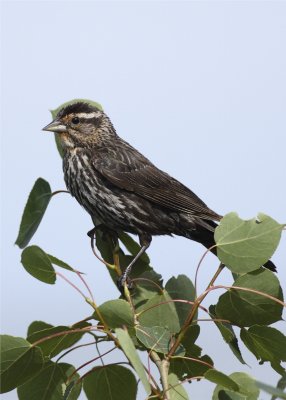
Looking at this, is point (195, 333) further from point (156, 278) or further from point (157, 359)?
point (156, 278)

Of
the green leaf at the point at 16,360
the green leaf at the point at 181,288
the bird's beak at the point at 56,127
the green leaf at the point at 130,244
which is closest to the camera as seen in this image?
the green leaf at the point at 16,360

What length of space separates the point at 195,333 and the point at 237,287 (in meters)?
0.30

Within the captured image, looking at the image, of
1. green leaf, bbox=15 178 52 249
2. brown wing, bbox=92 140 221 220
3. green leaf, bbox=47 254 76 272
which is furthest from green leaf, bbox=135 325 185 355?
brown wing, bbox=92 140 221 220

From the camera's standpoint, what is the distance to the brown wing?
572cm

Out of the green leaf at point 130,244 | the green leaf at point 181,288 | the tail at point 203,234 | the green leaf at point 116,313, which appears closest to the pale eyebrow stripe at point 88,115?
the tail at point 203,234

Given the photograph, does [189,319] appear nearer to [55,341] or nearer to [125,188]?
[55,341]

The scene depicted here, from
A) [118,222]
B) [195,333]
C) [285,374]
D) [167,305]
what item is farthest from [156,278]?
[118,222]

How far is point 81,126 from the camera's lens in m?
5.95

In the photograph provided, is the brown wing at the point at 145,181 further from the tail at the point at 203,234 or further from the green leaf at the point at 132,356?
the green leaf at the point at 132,356

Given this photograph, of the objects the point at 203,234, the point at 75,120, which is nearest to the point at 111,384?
the point at 203,234

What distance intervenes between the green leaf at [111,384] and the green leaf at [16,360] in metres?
0.26

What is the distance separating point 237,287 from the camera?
3207 millimetres

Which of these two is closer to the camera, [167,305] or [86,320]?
[86,320]

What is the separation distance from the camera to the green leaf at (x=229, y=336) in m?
3.28
